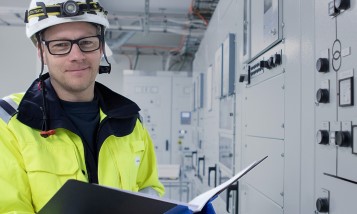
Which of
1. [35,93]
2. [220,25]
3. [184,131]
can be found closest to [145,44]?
[184,131]

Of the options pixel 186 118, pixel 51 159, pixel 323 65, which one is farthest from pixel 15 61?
pixel 323 65

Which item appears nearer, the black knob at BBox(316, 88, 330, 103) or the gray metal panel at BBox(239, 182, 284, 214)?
the black knob at BBox(316, 88, 330, 103)

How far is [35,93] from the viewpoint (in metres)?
1.54

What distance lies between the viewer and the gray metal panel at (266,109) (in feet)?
5.58

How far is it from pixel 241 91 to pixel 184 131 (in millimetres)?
4297

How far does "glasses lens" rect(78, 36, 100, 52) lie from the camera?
1583 millimetres

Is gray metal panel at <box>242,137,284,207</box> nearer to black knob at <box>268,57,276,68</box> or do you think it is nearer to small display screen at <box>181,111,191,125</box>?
black knob at <box>268,57,276,68</box>

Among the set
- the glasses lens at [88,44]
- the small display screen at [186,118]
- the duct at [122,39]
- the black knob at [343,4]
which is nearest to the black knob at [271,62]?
the black knob at [343,4]

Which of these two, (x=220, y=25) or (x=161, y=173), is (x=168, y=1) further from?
(x=161, y=173)

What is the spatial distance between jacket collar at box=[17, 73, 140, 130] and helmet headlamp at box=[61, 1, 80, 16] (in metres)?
0.33

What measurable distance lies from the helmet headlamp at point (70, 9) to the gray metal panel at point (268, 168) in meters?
1.13

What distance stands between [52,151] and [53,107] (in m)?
0.21

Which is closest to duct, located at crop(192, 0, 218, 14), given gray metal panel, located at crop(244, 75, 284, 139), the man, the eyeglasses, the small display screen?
the small display screen

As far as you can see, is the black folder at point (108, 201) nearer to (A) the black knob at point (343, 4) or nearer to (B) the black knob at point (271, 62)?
(A) the black knob at point (343, 4)
